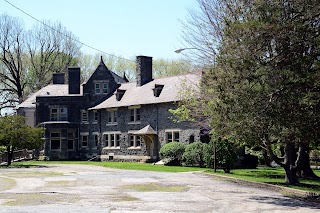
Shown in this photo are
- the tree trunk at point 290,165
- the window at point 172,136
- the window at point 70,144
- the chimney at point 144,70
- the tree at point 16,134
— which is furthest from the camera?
the window at point 70,144

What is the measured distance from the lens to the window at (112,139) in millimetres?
50250

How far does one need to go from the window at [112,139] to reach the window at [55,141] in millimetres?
6024

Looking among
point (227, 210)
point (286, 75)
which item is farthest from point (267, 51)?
point (227, 210)

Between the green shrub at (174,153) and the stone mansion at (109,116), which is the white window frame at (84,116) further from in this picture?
the green shrub at (174,153)

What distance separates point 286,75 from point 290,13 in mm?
2146

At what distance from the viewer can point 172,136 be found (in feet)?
142

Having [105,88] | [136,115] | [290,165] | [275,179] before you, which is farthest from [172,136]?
[290,165]

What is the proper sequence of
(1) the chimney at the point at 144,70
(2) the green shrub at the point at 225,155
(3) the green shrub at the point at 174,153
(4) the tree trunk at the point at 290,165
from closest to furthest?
1. (4) the tree trunk at the point at 290,165
2. (2) the green shrub at the point at 225,155
3. (3) the green shrub at the point at 174,153
4. (1) the chimney at the point at 144,70

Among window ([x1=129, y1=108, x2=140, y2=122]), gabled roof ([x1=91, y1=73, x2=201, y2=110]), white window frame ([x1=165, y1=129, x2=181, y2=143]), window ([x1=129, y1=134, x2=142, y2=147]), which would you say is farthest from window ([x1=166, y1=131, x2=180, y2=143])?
window ([x1=129, y1=108, x2=140, y2=122])

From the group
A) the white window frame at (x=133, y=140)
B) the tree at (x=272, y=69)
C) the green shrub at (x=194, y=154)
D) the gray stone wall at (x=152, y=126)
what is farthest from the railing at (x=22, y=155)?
the tree at (x=272, y=69)

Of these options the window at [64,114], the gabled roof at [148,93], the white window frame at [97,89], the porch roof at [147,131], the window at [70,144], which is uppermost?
the white window frame at [97,89]

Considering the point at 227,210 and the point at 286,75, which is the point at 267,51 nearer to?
the point at 286,75

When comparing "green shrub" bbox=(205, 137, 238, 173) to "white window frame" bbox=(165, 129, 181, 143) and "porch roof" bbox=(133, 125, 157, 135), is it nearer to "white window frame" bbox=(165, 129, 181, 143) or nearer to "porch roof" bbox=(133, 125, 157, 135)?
"white window frame" bbox=(165, 129, 181, 143)

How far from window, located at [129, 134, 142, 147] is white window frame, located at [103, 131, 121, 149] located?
1.86m
